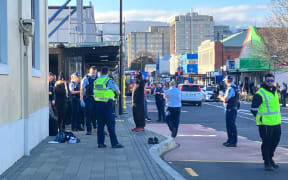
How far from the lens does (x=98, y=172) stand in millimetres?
7547

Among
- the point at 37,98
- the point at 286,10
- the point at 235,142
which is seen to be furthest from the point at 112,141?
the point at 286,10

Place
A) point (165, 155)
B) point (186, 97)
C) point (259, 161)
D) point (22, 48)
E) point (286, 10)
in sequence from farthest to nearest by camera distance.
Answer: point (286, 10), point (186, 97), point (165, 155), point (259, 161), point (22, 48)

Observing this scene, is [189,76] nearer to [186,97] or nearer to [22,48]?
[186,97]

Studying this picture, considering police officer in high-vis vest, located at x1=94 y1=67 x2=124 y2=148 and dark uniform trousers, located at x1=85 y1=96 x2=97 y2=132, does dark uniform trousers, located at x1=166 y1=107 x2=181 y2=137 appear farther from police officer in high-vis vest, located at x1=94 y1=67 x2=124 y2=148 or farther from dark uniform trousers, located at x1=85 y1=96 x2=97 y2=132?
police officer in high-vis vest, located at x1=94 y1=67 x2=124 y2=148

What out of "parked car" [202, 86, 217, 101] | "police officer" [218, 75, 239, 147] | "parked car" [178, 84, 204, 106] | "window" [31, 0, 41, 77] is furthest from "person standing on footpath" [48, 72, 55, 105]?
"parked car" [202, 86, 217, 101]

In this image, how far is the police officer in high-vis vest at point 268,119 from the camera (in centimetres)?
879

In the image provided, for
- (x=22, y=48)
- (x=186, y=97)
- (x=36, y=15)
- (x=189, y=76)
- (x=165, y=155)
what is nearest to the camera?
(x=22, y=48)

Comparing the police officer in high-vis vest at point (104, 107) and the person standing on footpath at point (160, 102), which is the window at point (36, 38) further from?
the person standing on footpath at point (160, 102)

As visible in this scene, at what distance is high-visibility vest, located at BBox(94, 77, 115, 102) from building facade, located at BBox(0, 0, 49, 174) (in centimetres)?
148

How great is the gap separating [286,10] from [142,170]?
3403cm

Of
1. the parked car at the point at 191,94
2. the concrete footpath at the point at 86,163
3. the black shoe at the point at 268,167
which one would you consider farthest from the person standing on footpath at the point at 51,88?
the parked car at the point at 191,94

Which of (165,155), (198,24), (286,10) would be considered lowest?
(165,155)

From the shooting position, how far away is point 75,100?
13.9m

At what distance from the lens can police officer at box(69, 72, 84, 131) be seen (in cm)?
1368
